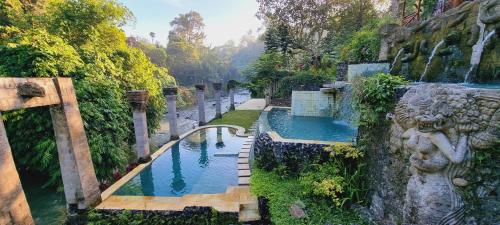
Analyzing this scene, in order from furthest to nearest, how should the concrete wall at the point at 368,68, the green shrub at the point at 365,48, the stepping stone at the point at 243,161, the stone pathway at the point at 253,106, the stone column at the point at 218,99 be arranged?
1. the stone pathway at the point at 253,106
2. the stone column at the point at 218,99
3. the green shrub at the point at 365,48
4. the concrete wall at the point at 368,68
5. the stepping stone at the point at 243,161

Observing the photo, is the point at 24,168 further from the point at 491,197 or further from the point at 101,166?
the point at 491,197

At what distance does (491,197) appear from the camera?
7.69ft

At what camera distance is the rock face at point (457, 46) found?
544 centimetres

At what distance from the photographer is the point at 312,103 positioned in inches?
474

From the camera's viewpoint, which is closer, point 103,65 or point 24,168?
point 24,168

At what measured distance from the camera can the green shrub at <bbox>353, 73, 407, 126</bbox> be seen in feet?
11.1

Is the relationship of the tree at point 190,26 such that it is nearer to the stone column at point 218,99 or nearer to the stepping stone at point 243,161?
the stone column at point 218,99

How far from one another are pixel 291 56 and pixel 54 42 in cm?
2013

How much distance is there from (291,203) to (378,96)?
2.37 metres

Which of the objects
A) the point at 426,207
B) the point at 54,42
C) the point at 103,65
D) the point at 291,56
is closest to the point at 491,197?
the point at 426,207

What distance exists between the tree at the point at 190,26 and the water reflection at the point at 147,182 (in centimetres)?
4626

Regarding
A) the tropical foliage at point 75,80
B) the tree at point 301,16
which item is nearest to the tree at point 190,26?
the tree at point 301,16

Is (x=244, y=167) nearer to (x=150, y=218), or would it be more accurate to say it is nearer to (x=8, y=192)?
(x=150, y=218)

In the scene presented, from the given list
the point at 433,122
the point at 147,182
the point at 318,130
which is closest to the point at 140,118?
the point at 147,182
